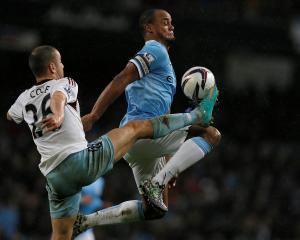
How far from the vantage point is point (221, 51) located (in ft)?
54.6

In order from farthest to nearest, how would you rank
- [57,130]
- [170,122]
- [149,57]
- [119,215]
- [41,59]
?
[119,215], [149,57], [170,122], [41,59], [57,130]

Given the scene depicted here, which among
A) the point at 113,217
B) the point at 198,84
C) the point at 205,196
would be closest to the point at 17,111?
the point at 113,217

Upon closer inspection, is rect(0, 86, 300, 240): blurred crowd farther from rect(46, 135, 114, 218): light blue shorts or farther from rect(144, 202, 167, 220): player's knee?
rect(46, 135, 114, 218): light blue shorts

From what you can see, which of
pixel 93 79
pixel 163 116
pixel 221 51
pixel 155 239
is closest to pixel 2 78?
pixel 93 79

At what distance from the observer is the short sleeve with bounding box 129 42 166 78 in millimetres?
7305

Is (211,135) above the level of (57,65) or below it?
below

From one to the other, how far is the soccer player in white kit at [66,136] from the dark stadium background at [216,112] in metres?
5.73

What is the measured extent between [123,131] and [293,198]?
889cm

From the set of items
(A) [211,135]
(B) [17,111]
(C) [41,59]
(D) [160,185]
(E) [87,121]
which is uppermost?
(C) [41,59]

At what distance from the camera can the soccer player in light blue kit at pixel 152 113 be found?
23.9 feet

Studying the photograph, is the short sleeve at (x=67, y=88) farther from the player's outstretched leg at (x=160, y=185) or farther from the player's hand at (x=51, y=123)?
the player's outstretched leg at (x=160, y=185)

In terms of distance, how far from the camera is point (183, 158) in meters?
7.37

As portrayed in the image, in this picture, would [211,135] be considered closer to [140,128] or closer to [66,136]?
[140,128]

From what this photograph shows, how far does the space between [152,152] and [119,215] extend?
65cm
